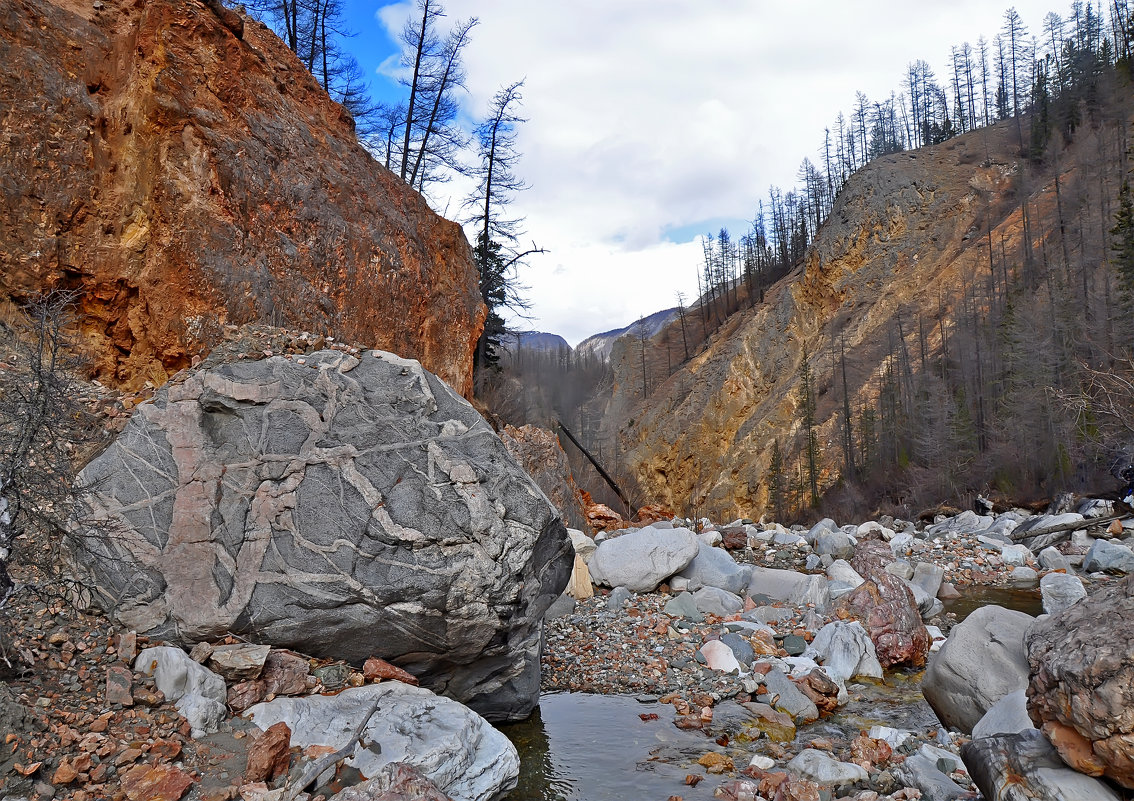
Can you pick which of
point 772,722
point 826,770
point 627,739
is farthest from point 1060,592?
point 627,739

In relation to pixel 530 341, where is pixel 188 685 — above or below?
below

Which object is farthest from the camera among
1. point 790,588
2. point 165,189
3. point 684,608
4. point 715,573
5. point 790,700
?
point 715,573

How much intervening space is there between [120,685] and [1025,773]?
204 inches

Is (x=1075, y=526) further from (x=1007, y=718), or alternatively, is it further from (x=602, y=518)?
(x=1007, y=718)

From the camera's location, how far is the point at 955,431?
34.9m

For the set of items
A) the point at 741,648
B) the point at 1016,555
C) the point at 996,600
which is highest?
the point at 741,648

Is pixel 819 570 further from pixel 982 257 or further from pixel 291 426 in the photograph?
pixel 982 257

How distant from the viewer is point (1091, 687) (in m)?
3.68

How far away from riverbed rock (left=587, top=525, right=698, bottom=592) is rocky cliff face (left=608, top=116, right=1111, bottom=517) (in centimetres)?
2970

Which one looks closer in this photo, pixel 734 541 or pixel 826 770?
pixel 826 770

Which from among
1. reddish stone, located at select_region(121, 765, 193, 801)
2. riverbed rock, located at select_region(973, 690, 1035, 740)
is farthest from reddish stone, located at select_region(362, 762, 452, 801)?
riverbed rock, located at select_region(973, 690, 1035, 740)

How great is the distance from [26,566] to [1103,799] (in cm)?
660

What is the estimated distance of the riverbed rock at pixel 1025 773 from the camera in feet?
12.0

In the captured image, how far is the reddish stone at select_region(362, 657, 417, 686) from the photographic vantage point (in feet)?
16.8
